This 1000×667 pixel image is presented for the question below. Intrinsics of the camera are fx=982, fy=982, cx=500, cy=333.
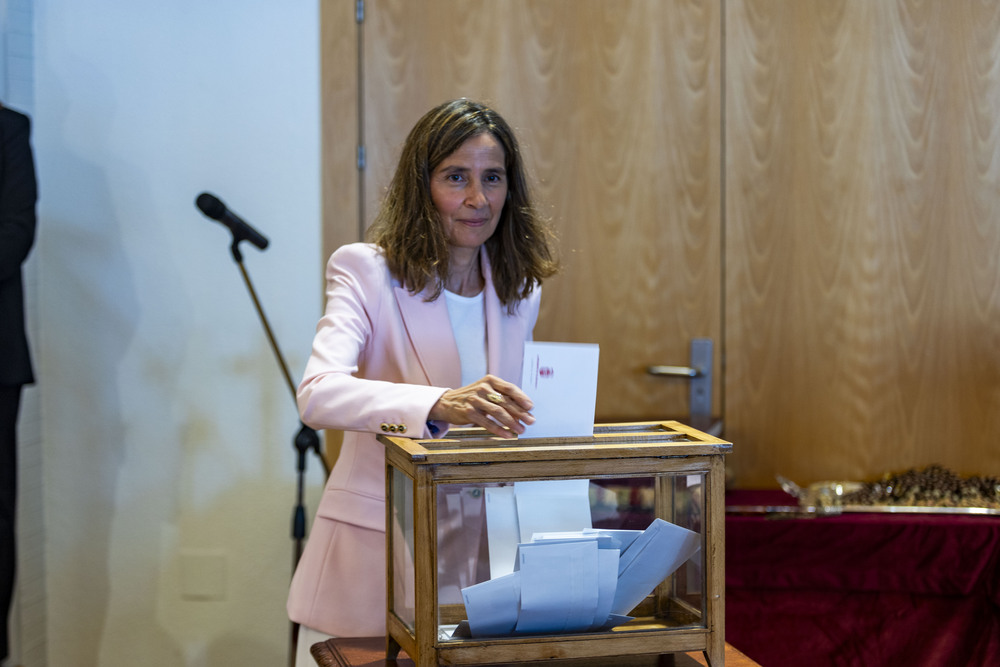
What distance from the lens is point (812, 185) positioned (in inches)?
114

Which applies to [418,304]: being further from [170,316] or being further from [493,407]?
[170,316]

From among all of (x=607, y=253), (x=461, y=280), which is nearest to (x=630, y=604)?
(x=461, y=280)

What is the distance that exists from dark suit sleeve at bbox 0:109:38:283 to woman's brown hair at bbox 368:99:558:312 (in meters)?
1.40

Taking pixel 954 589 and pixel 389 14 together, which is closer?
pixel 954 589

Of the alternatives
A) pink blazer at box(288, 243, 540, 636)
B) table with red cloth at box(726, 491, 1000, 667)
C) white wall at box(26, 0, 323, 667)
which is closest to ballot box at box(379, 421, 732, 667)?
pink blazer at box(288, 243, 540, 636)

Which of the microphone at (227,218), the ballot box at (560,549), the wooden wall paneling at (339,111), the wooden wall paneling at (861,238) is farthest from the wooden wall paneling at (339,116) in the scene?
the ballot box at (560,549)

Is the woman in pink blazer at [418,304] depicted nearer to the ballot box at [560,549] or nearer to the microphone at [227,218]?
the ballot box at [560,549]

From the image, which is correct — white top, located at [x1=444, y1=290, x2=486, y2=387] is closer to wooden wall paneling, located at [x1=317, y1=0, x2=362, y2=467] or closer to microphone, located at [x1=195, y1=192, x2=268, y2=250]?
microphone, located at [x1=195, y1=192, x2=268, y2=250]

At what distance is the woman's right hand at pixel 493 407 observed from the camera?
105 centimetres

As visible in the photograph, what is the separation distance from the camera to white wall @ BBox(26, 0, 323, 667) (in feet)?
9.29

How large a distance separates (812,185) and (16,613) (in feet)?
8.61

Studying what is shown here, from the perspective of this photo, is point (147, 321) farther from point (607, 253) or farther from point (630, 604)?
point (630, 604)

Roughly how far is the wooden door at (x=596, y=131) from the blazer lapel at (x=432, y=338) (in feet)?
4.64

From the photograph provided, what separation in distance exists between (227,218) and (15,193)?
59 centimetres
